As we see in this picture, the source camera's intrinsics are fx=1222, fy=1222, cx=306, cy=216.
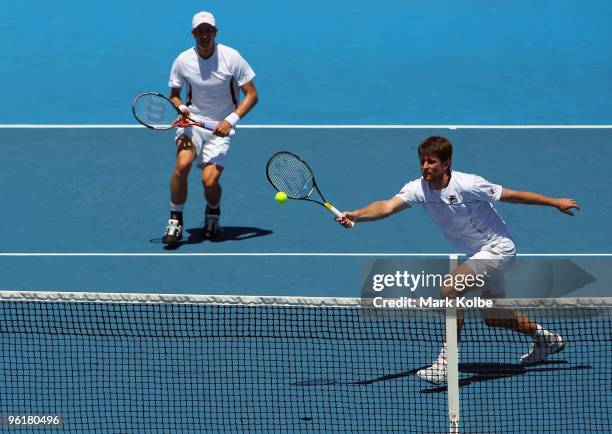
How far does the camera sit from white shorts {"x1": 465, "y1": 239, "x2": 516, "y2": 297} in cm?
827

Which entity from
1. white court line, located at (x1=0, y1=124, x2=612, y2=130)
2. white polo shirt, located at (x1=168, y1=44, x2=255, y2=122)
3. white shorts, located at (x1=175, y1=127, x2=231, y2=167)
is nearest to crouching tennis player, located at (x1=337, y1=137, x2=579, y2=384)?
white shorts, located at (x1=175, y1=127, x2=231, y2=167)

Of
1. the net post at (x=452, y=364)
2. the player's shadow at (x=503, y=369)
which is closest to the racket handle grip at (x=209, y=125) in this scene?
the player's shadow at (x=503, y=369)

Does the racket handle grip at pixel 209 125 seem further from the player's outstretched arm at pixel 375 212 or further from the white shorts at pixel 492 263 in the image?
the white shorts at pixel 492 263

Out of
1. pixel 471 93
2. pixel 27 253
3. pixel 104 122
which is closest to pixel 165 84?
pixel 104 122

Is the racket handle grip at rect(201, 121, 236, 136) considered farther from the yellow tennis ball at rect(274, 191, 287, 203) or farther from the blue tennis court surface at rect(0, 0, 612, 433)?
the yellow tennis ball at rect(274, 191, 287, 203)

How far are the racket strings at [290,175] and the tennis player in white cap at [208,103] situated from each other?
223 centimetres

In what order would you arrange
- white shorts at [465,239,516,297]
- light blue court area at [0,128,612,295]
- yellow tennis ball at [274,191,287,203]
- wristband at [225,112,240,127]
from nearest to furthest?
white shorts at [465,239,516,297] → yellow tennis ball at [274,191,287,203] → light blue court area at [0,128,612,295] → wristband at [225,112,240,127]

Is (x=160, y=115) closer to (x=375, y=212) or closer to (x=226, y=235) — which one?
(x=226, y=235)

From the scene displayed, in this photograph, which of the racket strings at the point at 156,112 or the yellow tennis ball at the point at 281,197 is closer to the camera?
the yellow tennis ball at the point at 281,197

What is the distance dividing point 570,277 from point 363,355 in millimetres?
2866

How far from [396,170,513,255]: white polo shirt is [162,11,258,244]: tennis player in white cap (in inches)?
137

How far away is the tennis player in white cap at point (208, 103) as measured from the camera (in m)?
11.3

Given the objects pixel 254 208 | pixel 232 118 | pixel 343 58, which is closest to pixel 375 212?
pixel 232 118

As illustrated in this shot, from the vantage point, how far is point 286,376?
841 centimetres
